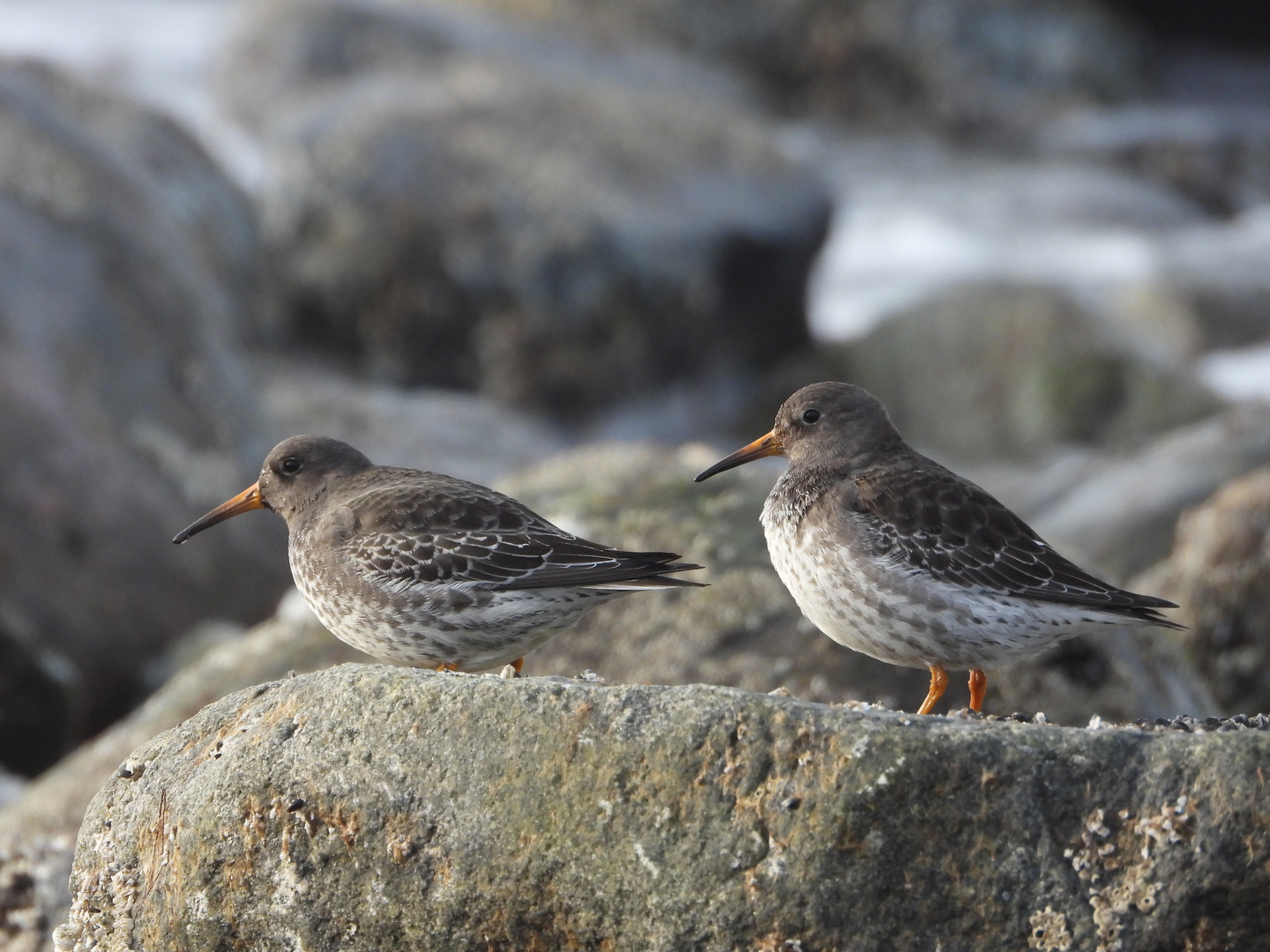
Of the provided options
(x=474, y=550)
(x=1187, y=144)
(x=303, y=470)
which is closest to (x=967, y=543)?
(x=474, y=550)

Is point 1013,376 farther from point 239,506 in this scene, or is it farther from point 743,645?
point 239,506

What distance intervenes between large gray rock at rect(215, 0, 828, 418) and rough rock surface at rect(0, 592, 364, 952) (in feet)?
30.6

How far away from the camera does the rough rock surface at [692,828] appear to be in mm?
4059

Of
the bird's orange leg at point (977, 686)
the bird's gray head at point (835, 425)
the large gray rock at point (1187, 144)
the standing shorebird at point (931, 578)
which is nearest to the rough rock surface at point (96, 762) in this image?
the bird's gray head at point (835, 425)

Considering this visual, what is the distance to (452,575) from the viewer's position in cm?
620

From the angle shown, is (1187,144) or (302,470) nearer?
(302,470)

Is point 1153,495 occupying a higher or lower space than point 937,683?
lower

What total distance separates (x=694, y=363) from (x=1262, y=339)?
8.29 m

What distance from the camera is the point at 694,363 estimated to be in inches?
779

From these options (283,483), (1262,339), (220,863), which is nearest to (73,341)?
(283,483)

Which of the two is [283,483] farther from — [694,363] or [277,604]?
[694,363]

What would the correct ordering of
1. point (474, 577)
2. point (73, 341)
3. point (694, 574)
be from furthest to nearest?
point (73, 341) < point (694, 574) < point (474, 577)

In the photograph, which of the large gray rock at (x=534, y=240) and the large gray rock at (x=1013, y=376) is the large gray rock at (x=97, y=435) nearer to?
the large gray rock at (x=534, y=240)

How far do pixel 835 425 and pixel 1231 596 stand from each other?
175 inches
